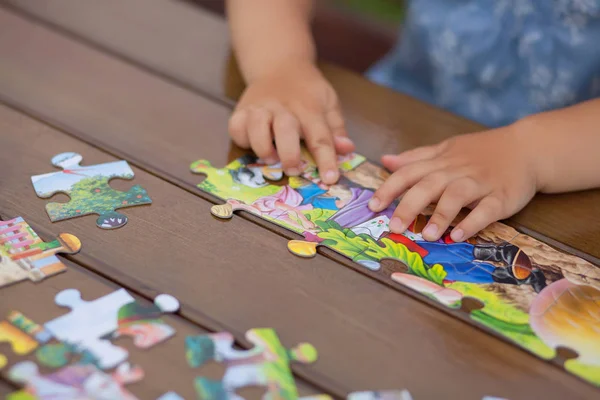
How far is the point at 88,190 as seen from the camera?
92 cm

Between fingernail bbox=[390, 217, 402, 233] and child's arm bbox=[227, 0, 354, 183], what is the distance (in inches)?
4.5

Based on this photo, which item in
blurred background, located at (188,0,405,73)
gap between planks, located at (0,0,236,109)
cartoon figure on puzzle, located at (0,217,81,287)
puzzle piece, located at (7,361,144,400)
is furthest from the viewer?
blurred background, located at (188,0,405,73)

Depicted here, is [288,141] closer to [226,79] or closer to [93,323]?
[226,79]

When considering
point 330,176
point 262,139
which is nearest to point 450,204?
point 330,176

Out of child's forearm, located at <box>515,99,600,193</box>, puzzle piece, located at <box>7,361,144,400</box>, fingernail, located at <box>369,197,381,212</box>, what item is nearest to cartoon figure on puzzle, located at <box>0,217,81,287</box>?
puzzle piece, located at <box>7,361,144,400</box>

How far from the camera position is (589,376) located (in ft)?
2.46

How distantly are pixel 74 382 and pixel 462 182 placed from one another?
55cm

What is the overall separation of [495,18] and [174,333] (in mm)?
890

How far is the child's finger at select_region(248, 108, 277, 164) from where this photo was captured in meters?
1.03

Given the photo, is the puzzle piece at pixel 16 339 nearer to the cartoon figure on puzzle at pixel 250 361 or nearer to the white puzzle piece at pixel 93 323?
the white puzzle piece at pixel 93 323

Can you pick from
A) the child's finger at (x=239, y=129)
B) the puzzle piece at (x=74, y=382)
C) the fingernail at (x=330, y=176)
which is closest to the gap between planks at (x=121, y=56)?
the child's finger at (x=239, y=129)

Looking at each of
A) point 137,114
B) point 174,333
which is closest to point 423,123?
point 137,114

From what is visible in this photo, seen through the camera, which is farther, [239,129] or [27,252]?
[239,129]

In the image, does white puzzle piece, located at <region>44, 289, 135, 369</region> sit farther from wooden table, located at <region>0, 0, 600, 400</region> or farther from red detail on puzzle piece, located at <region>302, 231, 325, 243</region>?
red detail on puzzle piece, located at <region>302, 231, 325, 243</region>
